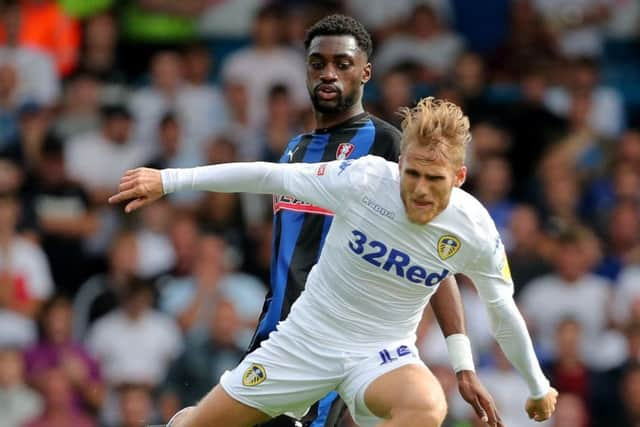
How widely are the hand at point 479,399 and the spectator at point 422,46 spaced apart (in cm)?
664

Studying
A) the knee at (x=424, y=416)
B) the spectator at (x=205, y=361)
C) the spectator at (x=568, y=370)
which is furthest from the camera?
the spectator at (x=568, y=370)

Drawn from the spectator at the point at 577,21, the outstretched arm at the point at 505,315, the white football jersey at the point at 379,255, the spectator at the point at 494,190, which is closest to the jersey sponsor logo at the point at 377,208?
the white football jersey at the point at 379,255

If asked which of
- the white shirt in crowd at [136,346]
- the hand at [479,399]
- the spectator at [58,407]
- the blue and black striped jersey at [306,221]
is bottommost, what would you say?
the spectator at [58,407]

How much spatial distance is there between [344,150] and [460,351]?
1.04 meters

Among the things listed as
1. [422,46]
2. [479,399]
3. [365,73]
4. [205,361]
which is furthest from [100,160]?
[479,399]

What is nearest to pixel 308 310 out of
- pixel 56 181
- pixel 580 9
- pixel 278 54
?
pixel 56 181

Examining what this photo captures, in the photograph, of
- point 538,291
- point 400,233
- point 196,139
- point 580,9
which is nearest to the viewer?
point 400,233

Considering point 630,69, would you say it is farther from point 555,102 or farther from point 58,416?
point 58,416

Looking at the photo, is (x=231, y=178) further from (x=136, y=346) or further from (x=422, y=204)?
(x=136, y=346)

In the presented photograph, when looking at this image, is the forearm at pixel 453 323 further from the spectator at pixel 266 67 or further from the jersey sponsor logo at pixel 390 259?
the spectator at pixel 266 67

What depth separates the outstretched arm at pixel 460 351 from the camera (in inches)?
250

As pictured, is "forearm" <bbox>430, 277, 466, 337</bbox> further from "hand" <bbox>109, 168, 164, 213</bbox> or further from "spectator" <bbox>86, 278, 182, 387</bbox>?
"spectator" <bbox>86, 278, 182, 387</bbox>

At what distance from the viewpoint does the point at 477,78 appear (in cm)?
1261

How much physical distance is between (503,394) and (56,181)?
368 centimetres
